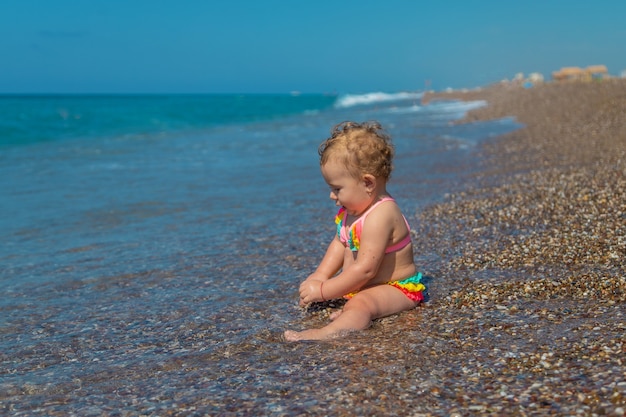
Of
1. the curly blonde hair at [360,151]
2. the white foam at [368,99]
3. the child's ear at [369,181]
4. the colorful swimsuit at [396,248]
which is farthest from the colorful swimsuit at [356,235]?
the white foam at [368,99]

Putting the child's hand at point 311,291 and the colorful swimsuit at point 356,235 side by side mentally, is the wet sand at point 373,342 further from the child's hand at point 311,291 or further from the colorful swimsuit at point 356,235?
the colorful swimsuit at point 356,235

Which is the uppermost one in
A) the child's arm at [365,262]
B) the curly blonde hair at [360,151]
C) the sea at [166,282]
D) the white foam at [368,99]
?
the white foam at [368,99]

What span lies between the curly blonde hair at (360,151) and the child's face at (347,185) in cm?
→ 3

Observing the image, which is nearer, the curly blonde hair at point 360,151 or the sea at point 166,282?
the sea at point 166,282

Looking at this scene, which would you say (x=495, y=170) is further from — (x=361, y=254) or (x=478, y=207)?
(x=361, y=254)

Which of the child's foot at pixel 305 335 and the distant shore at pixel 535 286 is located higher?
the distant shore at pixel 535 286

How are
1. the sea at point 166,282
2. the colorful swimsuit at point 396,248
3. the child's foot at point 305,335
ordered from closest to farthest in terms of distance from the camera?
the sea at point 166,282 < the child's foot at point 305,335 < the colorful swimsuit at point 396,248

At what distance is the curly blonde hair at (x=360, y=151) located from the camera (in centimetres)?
385

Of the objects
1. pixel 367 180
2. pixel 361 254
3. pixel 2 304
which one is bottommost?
pixel 2 304

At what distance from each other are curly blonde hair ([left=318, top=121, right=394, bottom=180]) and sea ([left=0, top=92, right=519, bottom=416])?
0.99m

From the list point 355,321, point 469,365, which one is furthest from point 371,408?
point 355,321

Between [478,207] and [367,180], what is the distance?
3261mm

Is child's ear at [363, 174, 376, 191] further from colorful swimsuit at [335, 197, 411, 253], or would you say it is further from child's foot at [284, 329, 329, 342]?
child's foot at [284, 329, 329, 342]

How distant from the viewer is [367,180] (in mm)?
3918
